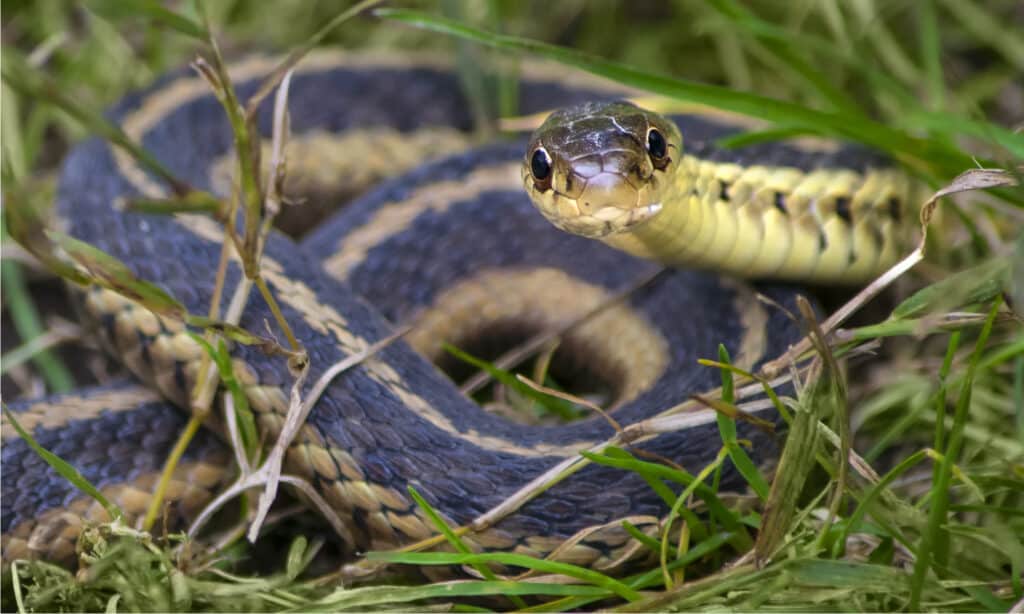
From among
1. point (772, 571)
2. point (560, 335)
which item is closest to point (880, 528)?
point (772, 571)

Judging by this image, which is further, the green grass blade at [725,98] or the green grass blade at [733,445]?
the green grass blade at [725,98]

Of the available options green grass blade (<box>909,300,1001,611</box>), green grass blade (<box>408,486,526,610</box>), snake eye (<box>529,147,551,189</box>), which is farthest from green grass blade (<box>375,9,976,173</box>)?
green grass blade (<box>408,486,526,610</box>)

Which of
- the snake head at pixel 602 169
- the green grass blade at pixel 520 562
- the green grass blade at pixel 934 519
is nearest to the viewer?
the green grass blade at pixel 934 519

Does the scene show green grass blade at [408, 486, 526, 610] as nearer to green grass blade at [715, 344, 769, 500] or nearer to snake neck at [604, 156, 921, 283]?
green grass blade at [715, 344, 769, 500]

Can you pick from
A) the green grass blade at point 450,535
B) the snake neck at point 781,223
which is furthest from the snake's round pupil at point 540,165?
the green grass blade at point 450,535

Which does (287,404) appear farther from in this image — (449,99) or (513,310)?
(449,99)

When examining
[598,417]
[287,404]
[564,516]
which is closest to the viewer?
[564,516]

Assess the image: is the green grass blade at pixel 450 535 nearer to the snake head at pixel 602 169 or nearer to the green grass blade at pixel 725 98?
the snake head at pixel 602 169
